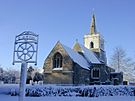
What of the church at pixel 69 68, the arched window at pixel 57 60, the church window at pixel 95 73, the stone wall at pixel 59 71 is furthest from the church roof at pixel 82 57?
the arched window at pixel 57 60

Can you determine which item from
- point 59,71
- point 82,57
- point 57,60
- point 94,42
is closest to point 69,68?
point 59,71

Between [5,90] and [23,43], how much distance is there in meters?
22.8

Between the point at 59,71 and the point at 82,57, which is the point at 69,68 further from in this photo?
the point at 82,57

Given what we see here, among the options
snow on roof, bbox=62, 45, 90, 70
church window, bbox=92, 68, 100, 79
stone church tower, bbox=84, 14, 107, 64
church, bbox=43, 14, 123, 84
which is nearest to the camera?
church, bbox=43, 14, 123, 84

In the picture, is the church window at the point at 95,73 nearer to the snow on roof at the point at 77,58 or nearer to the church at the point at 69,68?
the church at the point at 69,68

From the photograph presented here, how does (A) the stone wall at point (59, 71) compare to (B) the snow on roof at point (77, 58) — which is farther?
(B) the snow on roof at point (77, 58)

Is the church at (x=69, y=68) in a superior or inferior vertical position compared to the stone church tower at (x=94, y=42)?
inferior

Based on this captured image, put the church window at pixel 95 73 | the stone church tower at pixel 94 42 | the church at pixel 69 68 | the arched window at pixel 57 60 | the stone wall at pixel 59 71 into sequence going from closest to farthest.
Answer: the stone wall at pixel 59 71 → the church at pixel 69 68 → the arched window at pixel 57 60 → the church window at pixel 95 73 → the stone church tower at pixel 94 42

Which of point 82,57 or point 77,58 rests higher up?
point 82,57

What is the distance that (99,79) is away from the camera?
47.4 m

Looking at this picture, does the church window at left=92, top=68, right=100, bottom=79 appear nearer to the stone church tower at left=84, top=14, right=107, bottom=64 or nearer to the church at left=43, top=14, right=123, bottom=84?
the church at left=43, top=14, right=123, bottom=84

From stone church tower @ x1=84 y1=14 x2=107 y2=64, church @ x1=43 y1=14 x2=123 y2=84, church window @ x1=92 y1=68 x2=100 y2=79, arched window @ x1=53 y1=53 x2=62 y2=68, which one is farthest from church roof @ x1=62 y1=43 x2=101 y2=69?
stone church tower @ x1=84 y1=14 x2=107 y2=64

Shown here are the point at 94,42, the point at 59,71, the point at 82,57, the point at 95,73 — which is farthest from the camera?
the point at 94,42

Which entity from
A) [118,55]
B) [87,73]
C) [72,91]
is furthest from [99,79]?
[72,91]
